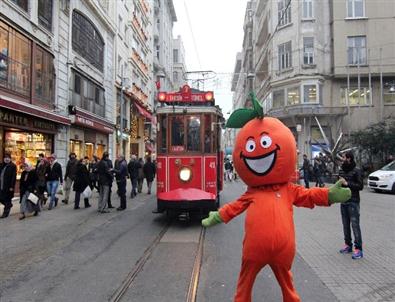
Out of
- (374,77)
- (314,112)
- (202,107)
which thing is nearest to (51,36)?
(202,107)

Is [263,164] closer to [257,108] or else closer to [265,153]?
[265,153]

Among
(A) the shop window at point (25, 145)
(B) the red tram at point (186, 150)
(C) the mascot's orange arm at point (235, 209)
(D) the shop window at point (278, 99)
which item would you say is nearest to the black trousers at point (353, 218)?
(C) the mascot's orange arm at point (235, 209)

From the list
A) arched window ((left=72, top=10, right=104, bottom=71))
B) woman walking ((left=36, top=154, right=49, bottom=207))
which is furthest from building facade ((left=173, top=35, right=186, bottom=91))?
woman walking ((left=36, top=154, right=49, bottom=207))

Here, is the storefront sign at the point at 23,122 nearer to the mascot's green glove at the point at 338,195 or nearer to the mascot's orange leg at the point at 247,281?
the mascot's orange leg at the point at 247,281

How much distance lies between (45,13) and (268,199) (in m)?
18.9

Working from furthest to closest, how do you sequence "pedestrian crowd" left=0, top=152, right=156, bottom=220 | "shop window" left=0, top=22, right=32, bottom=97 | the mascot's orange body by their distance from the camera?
1. "shop window" left=0, top=22, right=32, bottom=97
2. "pedestrian crowd" left=0, top=152, right=156, bottom=220
3. the mascot's orange body

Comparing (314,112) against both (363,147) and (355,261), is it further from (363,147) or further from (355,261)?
(355,261)

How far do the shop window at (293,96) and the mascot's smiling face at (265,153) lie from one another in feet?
110

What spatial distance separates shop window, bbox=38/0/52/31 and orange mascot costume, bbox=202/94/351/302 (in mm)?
17730

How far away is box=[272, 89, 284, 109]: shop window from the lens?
1527 inches

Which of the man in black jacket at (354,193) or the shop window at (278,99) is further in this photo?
the shop window at (278,99)

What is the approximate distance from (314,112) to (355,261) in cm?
2949

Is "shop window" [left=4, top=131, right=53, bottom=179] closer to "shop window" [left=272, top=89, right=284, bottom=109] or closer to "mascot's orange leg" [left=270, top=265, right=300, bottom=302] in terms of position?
"mascot's orange leg" [left=270, top=265, right=300, bottom=302]

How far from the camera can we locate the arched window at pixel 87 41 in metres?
24.6
